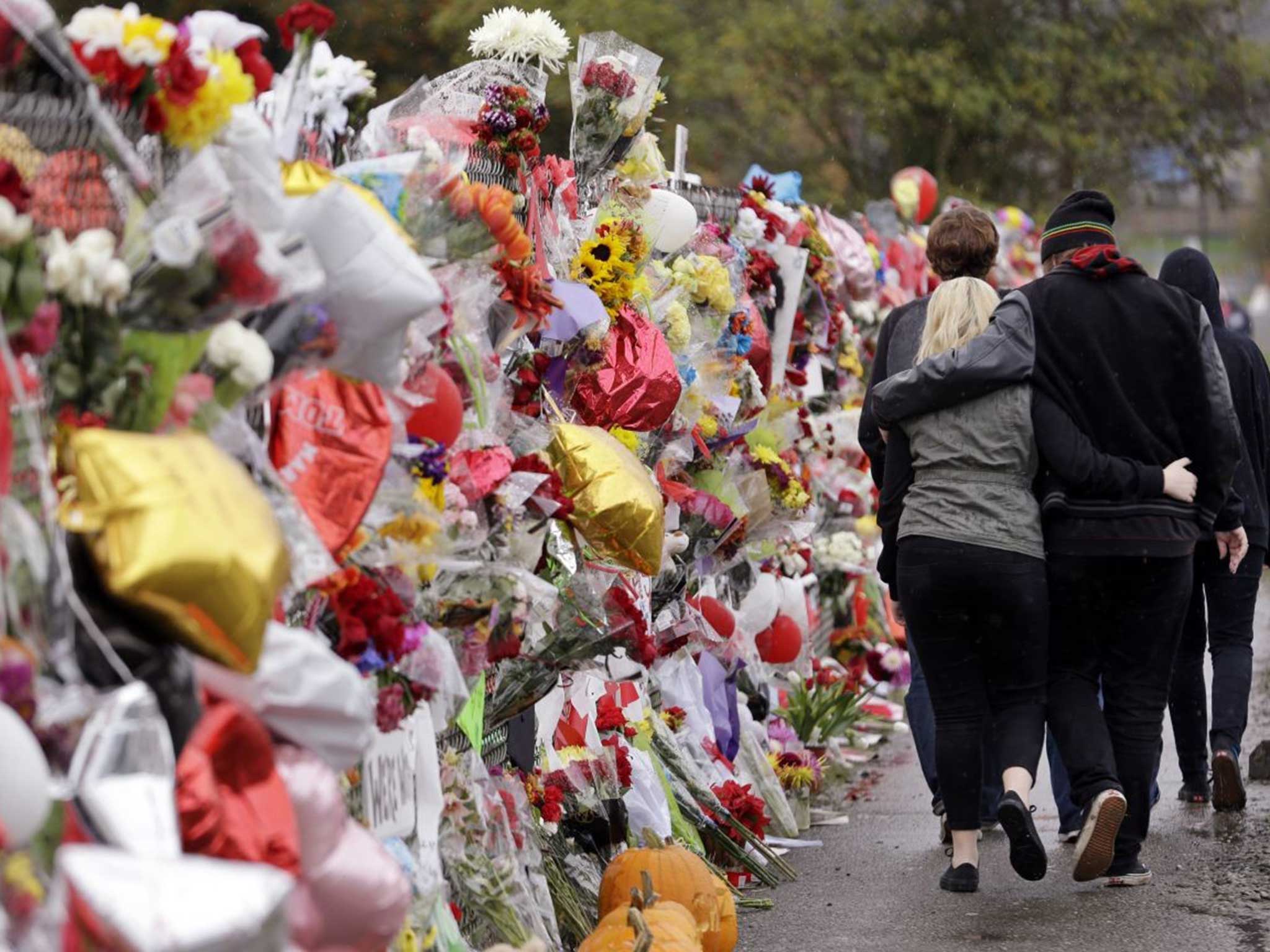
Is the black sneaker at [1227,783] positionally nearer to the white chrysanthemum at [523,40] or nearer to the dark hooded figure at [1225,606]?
the dark hooded figure at [1225,606]

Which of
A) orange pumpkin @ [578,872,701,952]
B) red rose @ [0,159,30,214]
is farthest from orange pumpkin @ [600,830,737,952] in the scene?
red rose @ [0,159,30,214]

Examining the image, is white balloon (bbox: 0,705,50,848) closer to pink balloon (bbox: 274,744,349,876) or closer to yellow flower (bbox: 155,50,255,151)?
pink balloon (bbox: 274,744,349,876)

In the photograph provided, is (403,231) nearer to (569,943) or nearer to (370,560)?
(370,560)

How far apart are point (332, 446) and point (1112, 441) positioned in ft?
10.0

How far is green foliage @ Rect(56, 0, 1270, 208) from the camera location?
27984 millimetres

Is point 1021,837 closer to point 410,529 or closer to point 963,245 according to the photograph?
point 963,245

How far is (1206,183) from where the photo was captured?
29.7 metres

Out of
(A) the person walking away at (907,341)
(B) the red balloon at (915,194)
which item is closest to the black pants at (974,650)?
(A) the person walking away at (907,341)

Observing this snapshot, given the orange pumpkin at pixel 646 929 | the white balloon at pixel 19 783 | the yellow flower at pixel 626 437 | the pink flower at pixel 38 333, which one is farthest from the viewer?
the yellow flower at pixel 626 437

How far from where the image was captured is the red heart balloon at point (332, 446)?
372 centimetres

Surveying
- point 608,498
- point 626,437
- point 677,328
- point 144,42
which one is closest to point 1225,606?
point 677,328

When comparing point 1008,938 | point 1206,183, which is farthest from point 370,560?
point 1206,183

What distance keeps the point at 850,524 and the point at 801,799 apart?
3309mm

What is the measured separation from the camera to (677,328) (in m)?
6.86
